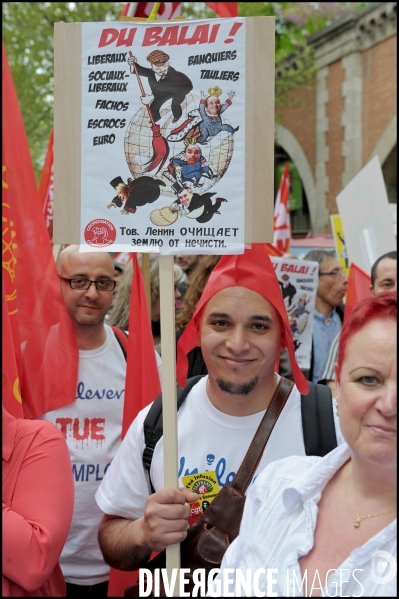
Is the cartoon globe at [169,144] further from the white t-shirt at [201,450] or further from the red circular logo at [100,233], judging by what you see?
the white t-shirt at [201,450]

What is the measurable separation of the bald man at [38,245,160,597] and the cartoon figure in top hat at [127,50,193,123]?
137 cm

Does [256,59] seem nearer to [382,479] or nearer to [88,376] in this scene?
[382,479]

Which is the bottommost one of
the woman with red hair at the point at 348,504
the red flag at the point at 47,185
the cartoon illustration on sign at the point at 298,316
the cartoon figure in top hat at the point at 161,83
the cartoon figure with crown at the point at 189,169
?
the woman with red hair at the point at 348,504

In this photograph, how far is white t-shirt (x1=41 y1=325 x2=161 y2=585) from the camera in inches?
118

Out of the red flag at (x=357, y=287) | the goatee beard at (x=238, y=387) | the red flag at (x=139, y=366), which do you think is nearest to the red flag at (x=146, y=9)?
the red flag at (x=139, y=366)

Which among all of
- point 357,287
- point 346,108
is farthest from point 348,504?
point 346,108

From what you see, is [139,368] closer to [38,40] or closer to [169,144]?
[169,144]

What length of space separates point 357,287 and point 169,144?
2.79 meters

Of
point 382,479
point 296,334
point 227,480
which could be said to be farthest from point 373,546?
point 296,334

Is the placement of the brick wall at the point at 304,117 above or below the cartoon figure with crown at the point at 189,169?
above

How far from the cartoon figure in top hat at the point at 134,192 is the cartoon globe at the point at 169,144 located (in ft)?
0.06

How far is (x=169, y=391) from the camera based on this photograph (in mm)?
2090

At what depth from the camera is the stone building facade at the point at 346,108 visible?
55.8 feet

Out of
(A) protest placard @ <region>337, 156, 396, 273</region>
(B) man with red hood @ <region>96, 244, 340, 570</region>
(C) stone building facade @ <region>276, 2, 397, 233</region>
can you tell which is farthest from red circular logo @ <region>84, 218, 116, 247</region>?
(C) stone building facade @ <region>276, 2, 397, 233</region>
